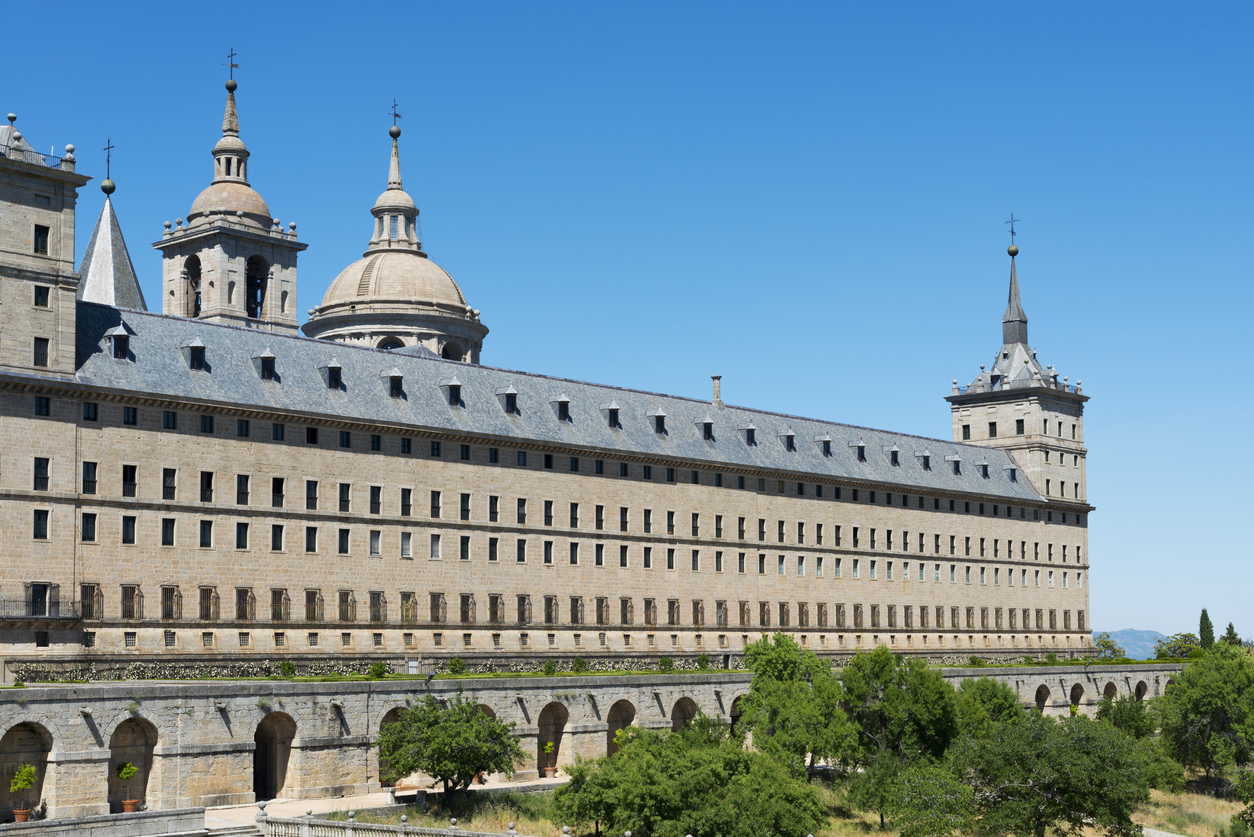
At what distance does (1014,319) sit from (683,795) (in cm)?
9809

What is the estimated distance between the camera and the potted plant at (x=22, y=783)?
5703 centimetres

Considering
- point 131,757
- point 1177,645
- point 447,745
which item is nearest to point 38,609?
point 131,757

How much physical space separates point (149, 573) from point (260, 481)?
26.3 ft

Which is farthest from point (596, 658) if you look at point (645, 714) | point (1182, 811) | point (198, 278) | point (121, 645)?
point (198, 278)

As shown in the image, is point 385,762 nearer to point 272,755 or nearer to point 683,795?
point 272,755

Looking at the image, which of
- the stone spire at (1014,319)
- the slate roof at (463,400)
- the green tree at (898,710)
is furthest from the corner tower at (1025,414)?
the green tree at (898,710)

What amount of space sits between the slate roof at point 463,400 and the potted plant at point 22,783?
2296 cm

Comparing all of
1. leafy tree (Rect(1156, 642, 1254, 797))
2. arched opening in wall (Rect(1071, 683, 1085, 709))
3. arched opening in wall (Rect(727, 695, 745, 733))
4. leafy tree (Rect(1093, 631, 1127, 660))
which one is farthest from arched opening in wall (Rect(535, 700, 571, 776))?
leafy tree (Rect(1093, 631, 1127, 660))

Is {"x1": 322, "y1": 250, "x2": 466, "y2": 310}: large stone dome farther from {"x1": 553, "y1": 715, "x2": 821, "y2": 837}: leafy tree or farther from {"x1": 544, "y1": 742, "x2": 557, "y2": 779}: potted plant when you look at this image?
{"x1": 553, "y1": 715, "x2": 821, "y2": 837}: leafy tree

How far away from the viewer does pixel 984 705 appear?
9494cm

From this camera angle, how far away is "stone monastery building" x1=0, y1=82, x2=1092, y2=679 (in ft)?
244

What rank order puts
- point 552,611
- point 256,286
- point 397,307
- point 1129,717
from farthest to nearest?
point 397,307, point 256,286, point 1129,717, point 552,611

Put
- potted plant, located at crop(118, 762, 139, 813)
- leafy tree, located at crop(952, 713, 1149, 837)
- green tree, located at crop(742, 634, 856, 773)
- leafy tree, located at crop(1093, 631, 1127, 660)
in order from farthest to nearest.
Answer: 1. leafy tree, located at crop(1093, 631, 1127, 660)
2. green tree, located at crop(742, 634, 856, 773)
3. leafy tree, located at crop(952, 713, 1149, 837)
4. potted plant, located at crop(118, 762, 139, 813)

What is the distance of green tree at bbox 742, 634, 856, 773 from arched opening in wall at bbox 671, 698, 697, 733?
3.13 m
